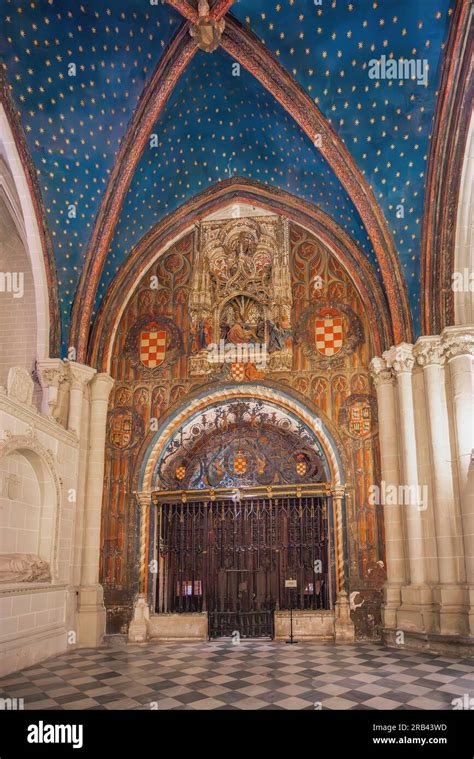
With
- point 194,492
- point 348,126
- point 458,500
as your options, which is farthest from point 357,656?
point 348,126

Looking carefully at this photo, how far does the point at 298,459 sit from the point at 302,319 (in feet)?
9.34

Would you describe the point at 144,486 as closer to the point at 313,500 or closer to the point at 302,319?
the point at 313,500

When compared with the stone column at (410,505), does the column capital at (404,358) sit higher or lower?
higher

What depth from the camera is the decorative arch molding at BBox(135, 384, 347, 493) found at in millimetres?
11523

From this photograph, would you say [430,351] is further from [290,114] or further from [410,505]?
[290,114]

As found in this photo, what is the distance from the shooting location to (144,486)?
11883mm

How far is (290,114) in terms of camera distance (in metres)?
10.4

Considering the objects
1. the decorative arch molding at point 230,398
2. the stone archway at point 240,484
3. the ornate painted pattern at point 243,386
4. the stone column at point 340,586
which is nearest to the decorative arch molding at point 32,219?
the ornate painted pattern at point 243,386

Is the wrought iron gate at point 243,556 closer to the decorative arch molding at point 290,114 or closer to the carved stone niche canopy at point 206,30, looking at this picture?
the decorative arch molding at point 290,114

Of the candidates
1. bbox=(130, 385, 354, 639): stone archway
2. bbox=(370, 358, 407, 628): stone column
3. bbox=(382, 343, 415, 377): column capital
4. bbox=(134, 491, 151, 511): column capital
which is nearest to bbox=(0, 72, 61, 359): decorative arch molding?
bbox=(130, 385, 354, 639): stone archway

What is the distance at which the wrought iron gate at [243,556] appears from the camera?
38.9 ft

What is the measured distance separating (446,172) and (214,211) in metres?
4.95

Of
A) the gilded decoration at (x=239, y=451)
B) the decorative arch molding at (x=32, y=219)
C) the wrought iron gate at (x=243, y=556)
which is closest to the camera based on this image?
the decorative arch molding at (x=32, y=219)

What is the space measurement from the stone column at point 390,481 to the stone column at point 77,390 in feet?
17.7
